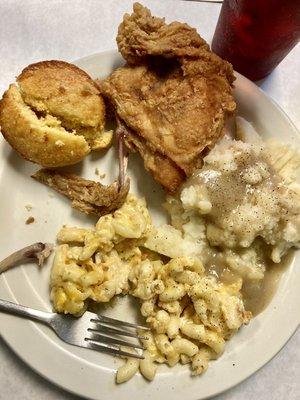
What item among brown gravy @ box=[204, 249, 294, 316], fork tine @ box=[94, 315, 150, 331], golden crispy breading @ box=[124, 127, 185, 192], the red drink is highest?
the red drink

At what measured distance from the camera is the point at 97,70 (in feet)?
3.97

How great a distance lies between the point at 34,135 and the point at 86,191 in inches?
6.7

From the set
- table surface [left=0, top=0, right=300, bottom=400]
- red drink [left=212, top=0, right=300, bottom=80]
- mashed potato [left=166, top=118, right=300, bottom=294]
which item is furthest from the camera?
table surface [left=0, top=0, right=300, bottom=400]

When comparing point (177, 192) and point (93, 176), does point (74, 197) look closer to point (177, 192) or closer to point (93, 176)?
point (93, 176)

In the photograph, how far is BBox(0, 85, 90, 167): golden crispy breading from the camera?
3.60 feet

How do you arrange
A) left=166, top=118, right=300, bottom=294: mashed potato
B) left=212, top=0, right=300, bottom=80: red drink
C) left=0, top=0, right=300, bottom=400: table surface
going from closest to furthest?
left=212, top=0, right=300, bottom=80: red drink, left=166, top=118, right=300, bottom=294: mashed potato, left=0, top=0, right=300, bottom=400: table surface

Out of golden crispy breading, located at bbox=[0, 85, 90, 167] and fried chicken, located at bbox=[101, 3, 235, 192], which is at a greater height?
fried chicken, located at bbox=[101, 3, 235, 192]

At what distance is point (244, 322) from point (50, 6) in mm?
944

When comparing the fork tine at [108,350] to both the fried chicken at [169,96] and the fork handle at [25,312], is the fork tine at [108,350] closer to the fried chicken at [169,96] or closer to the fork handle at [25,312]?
the fork handle at [25,312]

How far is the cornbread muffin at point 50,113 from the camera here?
3.62 ft

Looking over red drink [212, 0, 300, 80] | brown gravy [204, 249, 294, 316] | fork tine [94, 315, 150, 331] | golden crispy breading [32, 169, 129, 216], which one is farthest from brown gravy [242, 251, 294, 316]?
red drink [212, 0, 300, 80]

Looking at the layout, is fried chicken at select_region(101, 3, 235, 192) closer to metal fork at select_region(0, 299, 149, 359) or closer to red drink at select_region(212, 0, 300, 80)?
red drink at select_region(212, 0, 300, 80)

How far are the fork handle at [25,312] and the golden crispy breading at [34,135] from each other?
317mm

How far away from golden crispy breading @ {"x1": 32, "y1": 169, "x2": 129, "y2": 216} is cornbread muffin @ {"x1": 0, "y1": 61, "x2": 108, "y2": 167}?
47 mm
